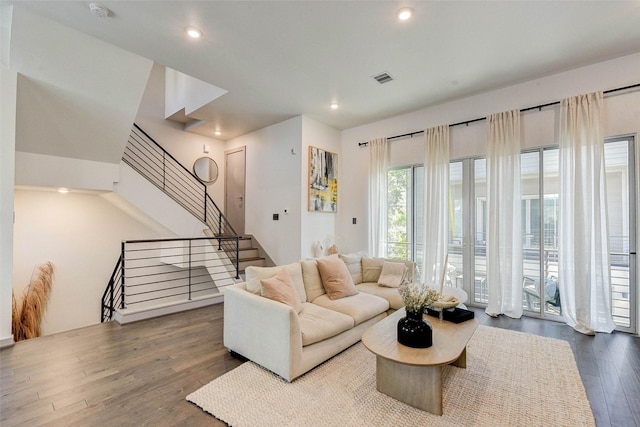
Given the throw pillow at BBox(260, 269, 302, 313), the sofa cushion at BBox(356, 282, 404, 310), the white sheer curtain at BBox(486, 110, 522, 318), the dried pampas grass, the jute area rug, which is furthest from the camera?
the dried pampas grass

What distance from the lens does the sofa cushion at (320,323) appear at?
2512 mm

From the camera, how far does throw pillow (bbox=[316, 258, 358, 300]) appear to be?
345 centimetres

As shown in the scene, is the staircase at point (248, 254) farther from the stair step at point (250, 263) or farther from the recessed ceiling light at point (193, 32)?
the recessed ceiling light at point (193, 32)

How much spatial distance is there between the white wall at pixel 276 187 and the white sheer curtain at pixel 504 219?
2.99 meters

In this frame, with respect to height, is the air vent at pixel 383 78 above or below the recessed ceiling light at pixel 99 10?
above

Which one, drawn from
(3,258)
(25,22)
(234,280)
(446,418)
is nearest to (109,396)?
(3,258)

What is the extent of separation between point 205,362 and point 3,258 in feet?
7.95

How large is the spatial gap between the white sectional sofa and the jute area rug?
166 mm

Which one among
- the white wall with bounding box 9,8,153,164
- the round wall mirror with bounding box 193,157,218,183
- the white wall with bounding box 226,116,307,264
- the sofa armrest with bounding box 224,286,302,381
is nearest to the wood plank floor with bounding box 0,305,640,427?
the sofa armrest with bounding box 224,286,302,381

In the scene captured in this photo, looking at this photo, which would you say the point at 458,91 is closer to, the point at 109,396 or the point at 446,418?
the point at 446,418

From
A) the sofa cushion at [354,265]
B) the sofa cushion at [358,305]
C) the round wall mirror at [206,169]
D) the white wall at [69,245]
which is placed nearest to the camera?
the sofa cushion at [358,305]

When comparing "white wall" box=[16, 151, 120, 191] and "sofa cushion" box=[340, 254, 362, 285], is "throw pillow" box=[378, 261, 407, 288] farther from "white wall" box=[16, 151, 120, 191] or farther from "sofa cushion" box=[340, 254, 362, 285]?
"white wall" box=[16, 151, 120, 191]

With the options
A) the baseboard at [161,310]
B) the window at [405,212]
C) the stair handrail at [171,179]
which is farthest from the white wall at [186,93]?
the window at [405,212]

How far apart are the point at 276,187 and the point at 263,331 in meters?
3.40
